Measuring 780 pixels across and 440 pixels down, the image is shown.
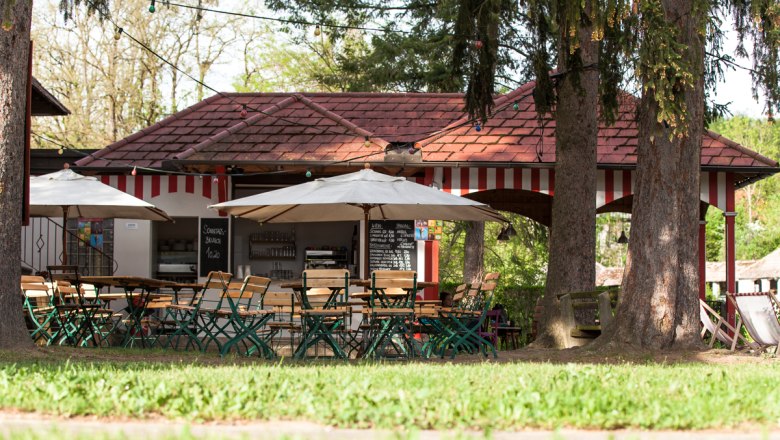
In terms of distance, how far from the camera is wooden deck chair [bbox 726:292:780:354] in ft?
41.5

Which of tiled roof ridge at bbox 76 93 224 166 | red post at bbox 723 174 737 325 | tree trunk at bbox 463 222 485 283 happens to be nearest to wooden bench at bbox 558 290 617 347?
red post at bbox 723 174 737 325

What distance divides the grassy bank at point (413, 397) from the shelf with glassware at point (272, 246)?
35.9 feet

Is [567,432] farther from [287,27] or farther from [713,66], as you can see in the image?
[287,27]

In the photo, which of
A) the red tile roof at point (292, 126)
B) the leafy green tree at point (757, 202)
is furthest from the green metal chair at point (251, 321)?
the leafy green tree at point (757, 202)

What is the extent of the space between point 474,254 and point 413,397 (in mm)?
18127

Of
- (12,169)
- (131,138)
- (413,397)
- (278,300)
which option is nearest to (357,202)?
(278,300)

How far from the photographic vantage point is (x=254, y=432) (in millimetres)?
5855

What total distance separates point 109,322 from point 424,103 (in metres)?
8.22

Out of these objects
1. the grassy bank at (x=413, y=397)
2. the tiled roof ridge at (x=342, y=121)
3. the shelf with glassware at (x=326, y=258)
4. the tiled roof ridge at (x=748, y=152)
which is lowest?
the grassy bank at (x=413, y=397)

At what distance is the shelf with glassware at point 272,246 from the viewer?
1911cm

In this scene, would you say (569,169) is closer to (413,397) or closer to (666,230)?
(666,230)

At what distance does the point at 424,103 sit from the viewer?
1988 cm

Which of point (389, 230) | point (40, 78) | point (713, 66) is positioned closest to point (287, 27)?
point (40, 78)

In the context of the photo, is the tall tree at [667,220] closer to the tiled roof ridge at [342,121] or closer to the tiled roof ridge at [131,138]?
the tiled roof ridge at [342,121]
